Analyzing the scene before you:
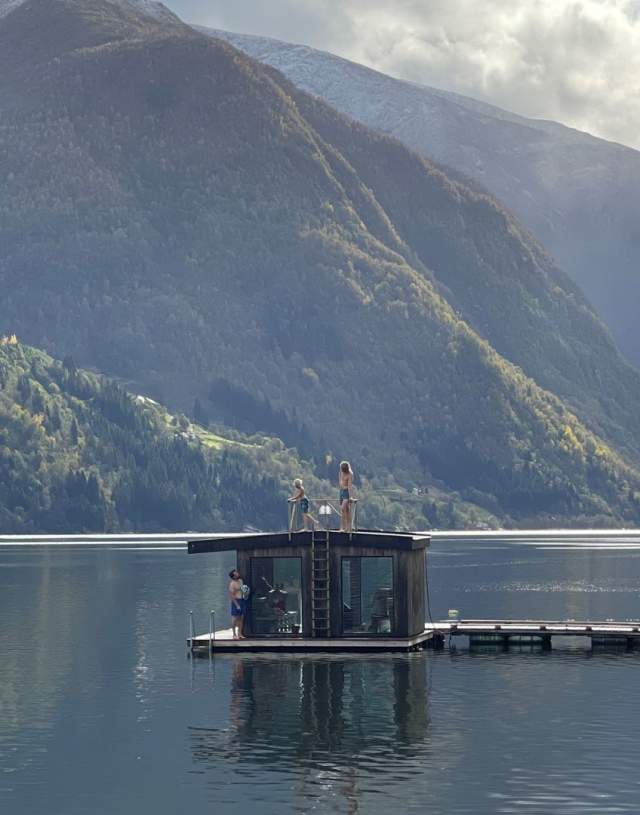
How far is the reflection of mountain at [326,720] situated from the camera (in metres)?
62.1

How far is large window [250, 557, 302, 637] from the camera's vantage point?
304 ft

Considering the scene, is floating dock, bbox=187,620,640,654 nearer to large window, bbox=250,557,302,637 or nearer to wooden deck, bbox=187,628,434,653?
wooden deck, bbox=187,628,434,653

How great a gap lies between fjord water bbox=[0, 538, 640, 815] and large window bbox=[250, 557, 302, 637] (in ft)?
7.17

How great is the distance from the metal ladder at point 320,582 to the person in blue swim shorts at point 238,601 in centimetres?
356

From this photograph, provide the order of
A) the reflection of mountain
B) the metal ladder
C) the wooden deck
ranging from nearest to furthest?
the reflection of mountain, the wooden deck, the metal ladder

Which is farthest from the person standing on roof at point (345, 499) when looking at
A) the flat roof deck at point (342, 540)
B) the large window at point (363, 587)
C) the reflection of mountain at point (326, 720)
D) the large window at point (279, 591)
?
the reflection of mountain at point (326, 720)

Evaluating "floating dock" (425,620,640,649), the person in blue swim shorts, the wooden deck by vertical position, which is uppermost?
the person in blue swim shorts

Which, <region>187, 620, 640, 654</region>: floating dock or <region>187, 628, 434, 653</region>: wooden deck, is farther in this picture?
<region>187, 620, 640, 654</region>: floating dock

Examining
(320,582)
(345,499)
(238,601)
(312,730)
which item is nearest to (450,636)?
(345,499)

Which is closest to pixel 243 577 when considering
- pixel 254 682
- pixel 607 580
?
pixel 254 682

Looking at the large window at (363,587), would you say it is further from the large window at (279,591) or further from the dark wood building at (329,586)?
the large window at (279,591)

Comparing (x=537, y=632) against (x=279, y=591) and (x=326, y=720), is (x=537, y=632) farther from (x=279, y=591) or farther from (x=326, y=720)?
(x=326, y=720)

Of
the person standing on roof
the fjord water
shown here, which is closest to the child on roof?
Answer: the person standing on roof

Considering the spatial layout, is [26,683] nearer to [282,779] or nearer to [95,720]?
[95,720]
